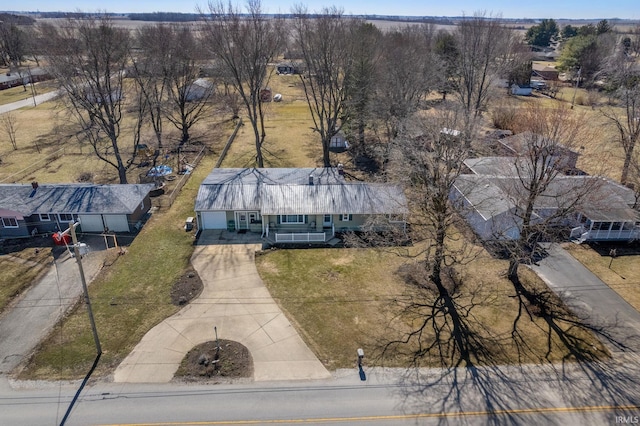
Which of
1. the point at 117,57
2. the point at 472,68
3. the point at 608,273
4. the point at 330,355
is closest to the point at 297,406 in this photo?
the point at 330,355

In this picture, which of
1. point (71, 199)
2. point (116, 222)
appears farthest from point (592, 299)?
point (71, 199)

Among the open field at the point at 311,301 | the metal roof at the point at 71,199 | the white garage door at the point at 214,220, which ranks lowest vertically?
the open field at the point at 311,301

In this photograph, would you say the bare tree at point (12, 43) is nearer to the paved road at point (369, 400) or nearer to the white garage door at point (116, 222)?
the white garage door at point (116, 222)

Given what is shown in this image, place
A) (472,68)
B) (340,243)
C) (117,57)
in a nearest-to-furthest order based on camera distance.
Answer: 1. (340,243)
2. (117,57)
3. (472,68)

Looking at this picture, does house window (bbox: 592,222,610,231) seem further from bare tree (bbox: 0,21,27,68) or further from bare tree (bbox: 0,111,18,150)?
bare tree (bbox: 0,21,27,68)

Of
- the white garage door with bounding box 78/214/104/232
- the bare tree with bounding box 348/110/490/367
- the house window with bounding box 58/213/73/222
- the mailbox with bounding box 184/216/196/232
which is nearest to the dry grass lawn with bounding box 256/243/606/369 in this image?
the bare tree with bounding box 348/110/490/367

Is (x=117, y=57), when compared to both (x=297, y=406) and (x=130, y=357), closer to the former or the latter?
(x=130, y=357)

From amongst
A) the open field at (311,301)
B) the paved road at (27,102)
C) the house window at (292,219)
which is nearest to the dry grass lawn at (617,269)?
the open field at (311,301)
